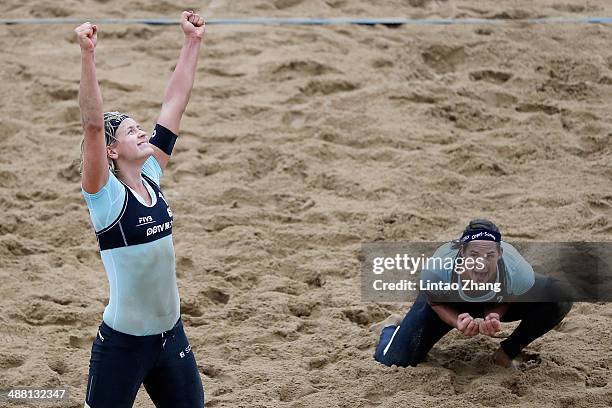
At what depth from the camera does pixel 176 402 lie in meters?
4.11

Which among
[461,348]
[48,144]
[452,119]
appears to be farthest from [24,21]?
[461,348]

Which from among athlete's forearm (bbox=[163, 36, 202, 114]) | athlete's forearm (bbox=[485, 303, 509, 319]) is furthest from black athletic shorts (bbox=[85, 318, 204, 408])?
athlete's forearm (bbox=[485, 303, 509, 319])

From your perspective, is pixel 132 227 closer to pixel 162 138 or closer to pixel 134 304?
pixel 134 304

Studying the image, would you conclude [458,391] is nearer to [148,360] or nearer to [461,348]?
[461,348]

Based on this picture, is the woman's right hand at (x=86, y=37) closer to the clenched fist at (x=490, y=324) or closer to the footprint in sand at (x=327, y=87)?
the clenched fist at (x=490, y=324)

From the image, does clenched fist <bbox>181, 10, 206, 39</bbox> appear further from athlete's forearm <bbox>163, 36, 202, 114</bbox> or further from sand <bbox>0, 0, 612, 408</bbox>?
sand <bbox>0, 0, 612, 408</bbox>

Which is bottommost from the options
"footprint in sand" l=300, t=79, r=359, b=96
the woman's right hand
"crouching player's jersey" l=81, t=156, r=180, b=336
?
"crouching player's jersey" l=81, t=156, r=180, b=336

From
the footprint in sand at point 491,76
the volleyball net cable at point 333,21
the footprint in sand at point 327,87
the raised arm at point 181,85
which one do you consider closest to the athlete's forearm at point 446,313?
the raised arm at point 181,85

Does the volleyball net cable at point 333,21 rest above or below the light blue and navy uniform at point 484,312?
above

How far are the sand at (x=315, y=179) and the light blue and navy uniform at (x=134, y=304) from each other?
0.82 m

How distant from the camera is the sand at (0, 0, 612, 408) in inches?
197

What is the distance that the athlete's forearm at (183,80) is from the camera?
4.44 m

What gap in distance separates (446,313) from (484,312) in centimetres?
17

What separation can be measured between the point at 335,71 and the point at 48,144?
211 cm
